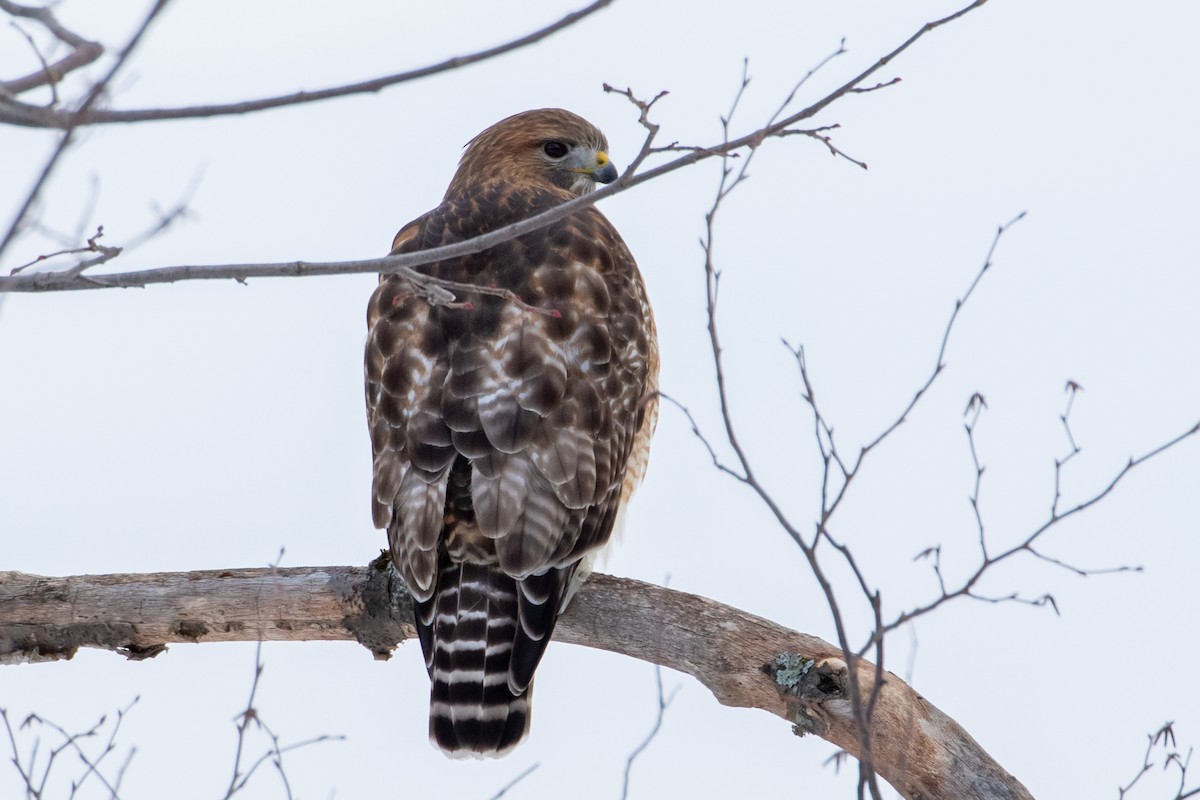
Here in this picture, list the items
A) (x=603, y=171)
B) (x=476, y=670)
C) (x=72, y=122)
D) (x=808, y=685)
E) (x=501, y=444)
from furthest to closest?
1. (x=603, y=171)
2. (x=501, y=444)
3. (x=476, y=670)
4. (x=808, y=685)
5. (x=72, y=122)

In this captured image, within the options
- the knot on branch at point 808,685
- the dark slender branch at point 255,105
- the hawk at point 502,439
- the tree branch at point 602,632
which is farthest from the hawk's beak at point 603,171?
the dark slender branch at point 255,105

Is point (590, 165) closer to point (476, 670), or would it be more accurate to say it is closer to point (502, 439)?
point (502, 439)

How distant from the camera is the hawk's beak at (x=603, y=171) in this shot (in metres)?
5.27

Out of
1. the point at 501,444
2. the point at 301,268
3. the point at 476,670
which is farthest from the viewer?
the point at 501,444

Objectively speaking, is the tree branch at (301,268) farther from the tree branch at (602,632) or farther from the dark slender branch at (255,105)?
the tree branch at (602,632)

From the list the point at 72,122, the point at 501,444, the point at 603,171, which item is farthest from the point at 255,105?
the point at 603,171

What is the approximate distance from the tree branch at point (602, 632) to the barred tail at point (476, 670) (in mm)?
286

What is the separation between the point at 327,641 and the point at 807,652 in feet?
5.11

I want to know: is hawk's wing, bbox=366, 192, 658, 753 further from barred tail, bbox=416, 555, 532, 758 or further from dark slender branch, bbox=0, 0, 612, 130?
dark slender branch, bbox=0, 0, 612, 130

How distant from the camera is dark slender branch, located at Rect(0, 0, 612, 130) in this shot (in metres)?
1.81

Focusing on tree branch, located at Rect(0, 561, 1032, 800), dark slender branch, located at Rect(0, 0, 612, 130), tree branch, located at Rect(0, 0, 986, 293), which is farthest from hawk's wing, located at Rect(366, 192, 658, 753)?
dark slender branch, located at Rect(0, 0, 612, 130)

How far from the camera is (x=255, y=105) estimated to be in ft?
6.13

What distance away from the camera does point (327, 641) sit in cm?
438

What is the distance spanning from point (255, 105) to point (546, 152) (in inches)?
137
